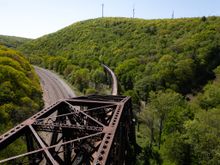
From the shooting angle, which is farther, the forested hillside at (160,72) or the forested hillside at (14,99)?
the forested hillside at (160,72)

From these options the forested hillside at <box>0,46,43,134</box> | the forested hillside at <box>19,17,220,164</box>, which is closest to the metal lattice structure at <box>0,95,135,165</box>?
the forested hillside at <box>0,46,43,134</box>

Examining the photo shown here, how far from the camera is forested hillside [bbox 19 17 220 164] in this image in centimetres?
3756

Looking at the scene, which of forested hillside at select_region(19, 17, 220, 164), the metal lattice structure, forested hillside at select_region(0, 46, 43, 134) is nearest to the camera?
the metal lattice structure

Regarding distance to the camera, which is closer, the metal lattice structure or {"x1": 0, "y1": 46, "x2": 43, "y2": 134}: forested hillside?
the metal lattice structure

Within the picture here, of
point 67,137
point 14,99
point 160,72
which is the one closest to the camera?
point 67,137

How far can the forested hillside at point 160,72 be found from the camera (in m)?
37.6

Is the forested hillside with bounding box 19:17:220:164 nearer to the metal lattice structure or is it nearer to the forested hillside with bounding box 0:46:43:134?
the forested hillside with bounding box 0:46:43:134

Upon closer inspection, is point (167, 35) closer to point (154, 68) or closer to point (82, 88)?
point (154, 68)

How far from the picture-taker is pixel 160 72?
7606 cm

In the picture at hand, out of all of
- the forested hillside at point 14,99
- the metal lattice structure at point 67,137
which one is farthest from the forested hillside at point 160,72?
the metal lattice structure at point 67,137

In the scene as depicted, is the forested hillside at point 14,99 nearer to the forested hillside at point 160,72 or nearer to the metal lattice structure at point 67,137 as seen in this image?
the forested hillside at point 160,72

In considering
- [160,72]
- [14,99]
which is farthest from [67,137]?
[160,72]

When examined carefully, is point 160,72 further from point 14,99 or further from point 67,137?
point 67,137

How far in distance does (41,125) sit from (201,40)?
8954 cm
